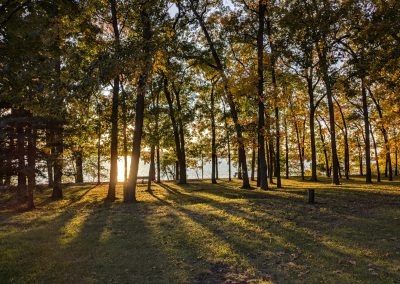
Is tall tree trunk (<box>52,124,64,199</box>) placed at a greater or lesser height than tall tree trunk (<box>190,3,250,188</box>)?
lesser

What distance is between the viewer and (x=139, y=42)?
10.0 m

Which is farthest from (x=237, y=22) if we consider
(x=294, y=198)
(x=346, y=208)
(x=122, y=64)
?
(x=122, y=64)

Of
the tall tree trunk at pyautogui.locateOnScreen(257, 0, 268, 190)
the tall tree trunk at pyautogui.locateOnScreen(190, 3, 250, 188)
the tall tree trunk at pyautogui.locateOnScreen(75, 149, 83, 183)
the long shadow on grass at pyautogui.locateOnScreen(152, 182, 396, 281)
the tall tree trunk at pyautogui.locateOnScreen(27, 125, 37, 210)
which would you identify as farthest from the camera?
the tall tree trunk at pyautogui.locateOnScreen(190, 3, 250, 188)

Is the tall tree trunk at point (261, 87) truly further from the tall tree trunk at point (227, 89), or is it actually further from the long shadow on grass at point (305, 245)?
the long shadow on grass at point (305, 245)

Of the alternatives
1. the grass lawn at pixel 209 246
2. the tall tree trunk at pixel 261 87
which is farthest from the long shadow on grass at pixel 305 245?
the tall tree trunk at pixel 261 87

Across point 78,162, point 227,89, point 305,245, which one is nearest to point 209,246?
point 305,245

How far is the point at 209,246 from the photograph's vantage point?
32.3 feet

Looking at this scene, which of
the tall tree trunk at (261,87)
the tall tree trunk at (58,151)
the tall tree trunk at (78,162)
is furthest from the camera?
the tall tree trunk at (261,87)

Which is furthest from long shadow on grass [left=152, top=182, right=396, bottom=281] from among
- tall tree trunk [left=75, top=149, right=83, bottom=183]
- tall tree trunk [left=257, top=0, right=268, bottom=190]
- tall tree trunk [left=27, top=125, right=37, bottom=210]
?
tall tree trunk [left=75, top=149, right=83, bottom=183]

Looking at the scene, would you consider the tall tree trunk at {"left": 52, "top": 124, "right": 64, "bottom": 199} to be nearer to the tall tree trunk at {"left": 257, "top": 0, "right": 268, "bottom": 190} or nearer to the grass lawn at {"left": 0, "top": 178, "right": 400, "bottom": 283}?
the grass lawn at {"left": 0, "top": 178, "right": 400, "bottom": 283}

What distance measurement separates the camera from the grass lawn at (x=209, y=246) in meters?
7.78

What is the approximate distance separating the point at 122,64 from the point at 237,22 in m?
18.7

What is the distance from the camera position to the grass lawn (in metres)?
7.78

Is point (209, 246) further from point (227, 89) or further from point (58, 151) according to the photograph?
point (227, 89)
